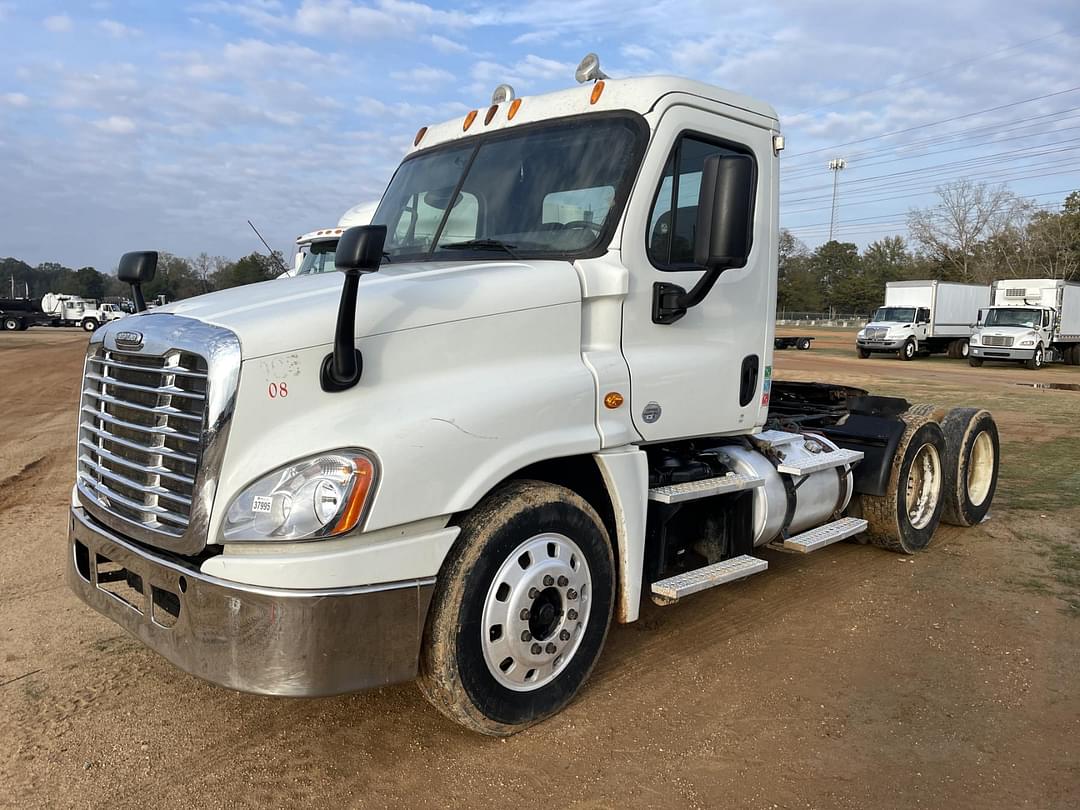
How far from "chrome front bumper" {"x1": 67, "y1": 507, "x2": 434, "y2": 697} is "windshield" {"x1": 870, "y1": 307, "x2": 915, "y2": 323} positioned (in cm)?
3535

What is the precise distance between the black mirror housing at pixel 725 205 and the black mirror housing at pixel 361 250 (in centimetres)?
150

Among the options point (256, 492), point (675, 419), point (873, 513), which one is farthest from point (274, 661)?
point (873, 513)

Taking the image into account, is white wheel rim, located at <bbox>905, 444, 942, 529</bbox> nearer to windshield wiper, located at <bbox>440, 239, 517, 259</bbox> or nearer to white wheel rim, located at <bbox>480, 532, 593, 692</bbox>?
white wheel rim, located at <bbox>480, 532, 593, 692</bbox>

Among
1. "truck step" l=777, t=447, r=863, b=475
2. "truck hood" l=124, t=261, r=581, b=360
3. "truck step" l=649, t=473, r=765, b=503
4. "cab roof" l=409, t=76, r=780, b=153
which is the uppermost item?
"cab roof" l=409, t=76, r=780, b=153

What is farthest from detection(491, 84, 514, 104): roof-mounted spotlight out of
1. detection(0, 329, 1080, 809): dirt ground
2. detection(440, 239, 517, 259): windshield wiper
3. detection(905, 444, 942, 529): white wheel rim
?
detection(905, 444, 942, 529): white wheel rim

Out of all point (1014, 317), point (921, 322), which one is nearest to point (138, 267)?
point (1014, 317)

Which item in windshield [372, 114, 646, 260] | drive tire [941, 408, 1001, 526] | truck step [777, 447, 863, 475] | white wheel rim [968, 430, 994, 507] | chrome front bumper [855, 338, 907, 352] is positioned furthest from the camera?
chrome front bumper [855, 338, 907, 352]

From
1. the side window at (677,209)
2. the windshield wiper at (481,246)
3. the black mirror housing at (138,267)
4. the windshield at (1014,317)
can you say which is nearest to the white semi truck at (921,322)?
the windshield at (1014,317)

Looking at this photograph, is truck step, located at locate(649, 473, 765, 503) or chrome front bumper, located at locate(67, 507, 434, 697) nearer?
chrome front bumper, located at locate(67, 507, 434, 697)

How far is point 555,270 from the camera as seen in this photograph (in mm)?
3732

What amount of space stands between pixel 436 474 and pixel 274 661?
2.80 ft

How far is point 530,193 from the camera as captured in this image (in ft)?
13.5

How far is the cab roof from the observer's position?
407cm

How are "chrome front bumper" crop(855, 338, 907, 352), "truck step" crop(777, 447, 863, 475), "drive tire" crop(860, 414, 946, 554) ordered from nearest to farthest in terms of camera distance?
"truck step" crop(777, 447, 863, 475)
"drive tire" crop(860, 414, 946, 554)
"chrome front bumper" crop(855, 338, 907, 352)
